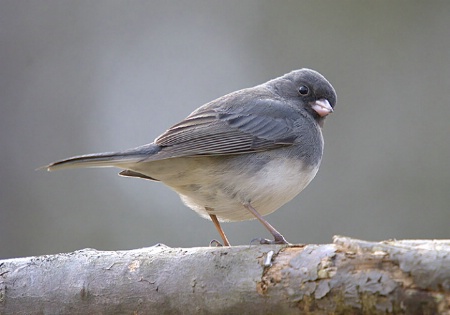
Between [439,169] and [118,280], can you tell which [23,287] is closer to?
[118,280]

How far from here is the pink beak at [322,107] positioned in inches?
154

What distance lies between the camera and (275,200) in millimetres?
3346

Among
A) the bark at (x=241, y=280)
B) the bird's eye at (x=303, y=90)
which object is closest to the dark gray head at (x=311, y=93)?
the bird's eye at (x=303, y=90)

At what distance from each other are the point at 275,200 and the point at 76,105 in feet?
16.4

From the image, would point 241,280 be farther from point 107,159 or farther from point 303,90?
point 303,90

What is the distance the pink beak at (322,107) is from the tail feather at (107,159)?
1.17 metres

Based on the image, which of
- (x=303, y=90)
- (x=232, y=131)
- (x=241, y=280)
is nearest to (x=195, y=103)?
(x=303, y=90)

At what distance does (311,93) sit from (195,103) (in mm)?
3631

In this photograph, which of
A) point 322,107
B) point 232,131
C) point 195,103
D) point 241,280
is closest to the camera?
point 241,280

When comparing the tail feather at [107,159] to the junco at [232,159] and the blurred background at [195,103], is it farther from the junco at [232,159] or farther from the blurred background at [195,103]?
the blurred background at [195,103]

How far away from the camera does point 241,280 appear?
2.36 meters

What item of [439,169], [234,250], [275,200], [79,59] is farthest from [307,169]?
[79,59]

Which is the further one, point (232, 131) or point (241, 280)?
point (232, 131)

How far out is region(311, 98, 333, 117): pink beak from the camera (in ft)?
12.8
